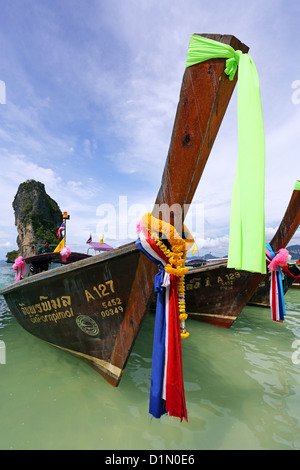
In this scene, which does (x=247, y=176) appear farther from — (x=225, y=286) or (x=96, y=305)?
(x=225, y=286)

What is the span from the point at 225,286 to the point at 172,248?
452 centimetres

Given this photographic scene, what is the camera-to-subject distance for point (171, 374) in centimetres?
209

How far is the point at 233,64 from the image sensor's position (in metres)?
1.70

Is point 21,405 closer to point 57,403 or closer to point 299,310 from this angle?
point 57,403

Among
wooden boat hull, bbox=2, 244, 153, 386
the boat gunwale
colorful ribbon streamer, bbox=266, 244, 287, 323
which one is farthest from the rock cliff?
colorful ribbon streamer, bbox=266, 244, 287, 323

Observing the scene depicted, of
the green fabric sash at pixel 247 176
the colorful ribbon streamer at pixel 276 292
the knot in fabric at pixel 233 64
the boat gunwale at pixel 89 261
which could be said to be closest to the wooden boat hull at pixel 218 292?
the colorful ribbon streamer at pixel 276 292

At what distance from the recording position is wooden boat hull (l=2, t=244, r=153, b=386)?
282 centimetres

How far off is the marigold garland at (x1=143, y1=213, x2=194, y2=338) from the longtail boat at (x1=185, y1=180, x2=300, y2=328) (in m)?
4.02

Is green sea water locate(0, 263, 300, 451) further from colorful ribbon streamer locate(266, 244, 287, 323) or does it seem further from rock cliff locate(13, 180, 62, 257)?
rock cliff locate(13, 180, 62, 257)

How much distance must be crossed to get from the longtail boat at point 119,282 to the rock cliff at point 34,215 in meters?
43.2

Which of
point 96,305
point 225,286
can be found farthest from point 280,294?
point 96,305

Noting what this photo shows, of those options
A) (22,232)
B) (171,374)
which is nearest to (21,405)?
(171,374)

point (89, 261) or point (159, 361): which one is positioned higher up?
point (89, 261)

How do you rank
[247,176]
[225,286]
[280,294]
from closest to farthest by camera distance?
[247,176] → [280,294] → [225,286]
